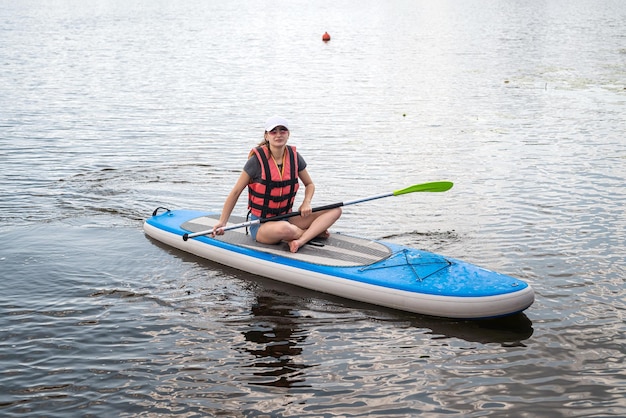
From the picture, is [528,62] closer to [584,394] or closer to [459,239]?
[459,239]

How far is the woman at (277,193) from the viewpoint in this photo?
6664mm

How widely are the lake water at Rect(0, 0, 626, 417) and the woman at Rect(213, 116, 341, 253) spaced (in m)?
0.52

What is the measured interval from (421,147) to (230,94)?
7.41m

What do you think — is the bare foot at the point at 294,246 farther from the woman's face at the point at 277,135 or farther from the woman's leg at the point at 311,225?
the woman's face at the point at 277,135

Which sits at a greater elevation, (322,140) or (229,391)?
(322,140)

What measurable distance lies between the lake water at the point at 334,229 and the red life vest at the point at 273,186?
701 mm

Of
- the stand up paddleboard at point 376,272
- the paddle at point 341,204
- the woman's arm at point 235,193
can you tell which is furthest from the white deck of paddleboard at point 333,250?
the woman's arm at point 235,193

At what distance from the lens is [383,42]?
32.9 meters

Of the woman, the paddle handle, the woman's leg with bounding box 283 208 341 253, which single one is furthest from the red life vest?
the woman's leg with bounding box 283 208 341 253

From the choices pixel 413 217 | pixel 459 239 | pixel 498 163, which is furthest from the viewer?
pixel 498 163

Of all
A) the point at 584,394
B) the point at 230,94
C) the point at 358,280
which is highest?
the point at 230,94

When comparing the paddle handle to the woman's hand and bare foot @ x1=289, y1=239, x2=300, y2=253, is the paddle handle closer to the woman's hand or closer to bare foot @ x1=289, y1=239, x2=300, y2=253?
the woman's hand

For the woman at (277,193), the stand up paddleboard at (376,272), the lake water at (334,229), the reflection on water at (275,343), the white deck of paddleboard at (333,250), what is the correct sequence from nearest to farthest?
the lake water at (334,229)
the reflection on water at (275,343)
the stand up paddleboard at (376,272)
the white deck of paddleboard at (333,250)
the woman at (277,193)

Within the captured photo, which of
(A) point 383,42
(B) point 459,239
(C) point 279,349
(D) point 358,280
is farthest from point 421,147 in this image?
(A) point 383,42
